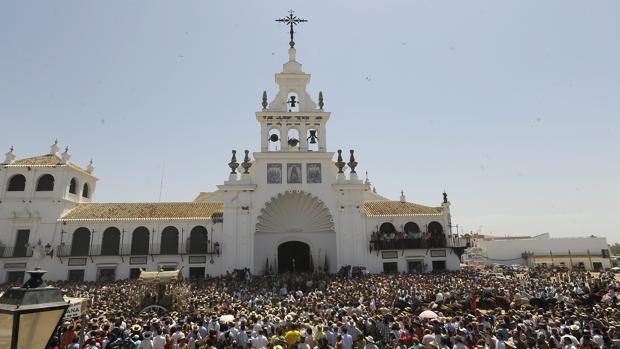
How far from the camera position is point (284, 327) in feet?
40.2

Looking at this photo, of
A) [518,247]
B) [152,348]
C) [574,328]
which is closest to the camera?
[152,348]

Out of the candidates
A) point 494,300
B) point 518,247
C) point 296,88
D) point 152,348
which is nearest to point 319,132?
point 296,88

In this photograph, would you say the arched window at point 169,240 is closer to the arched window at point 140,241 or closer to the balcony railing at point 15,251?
the arched window at point 140,241

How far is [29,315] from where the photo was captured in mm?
2977

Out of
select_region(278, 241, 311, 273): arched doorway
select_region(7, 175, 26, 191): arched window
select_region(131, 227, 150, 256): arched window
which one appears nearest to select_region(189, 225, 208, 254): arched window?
select_region(131, 227, 150, 256): arched window

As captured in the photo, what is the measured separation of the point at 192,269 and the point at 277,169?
35.9 feet

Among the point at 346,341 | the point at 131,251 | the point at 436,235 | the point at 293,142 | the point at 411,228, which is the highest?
the point at 293,142

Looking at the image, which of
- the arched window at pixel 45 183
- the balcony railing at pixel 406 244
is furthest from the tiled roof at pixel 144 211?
the balcony railing at pixel 406 244

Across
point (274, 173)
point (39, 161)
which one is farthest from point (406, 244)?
point (39, 161)

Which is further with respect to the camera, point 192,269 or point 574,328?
point 192,269

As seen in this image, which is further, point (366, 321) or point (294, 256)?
point (294, 256)

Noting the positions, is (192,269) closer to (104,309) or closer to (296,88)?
(104,309)

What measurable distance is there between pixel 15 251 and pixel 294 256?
2299 cm

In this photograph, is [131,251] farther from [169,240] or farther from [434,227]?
[434,227]
